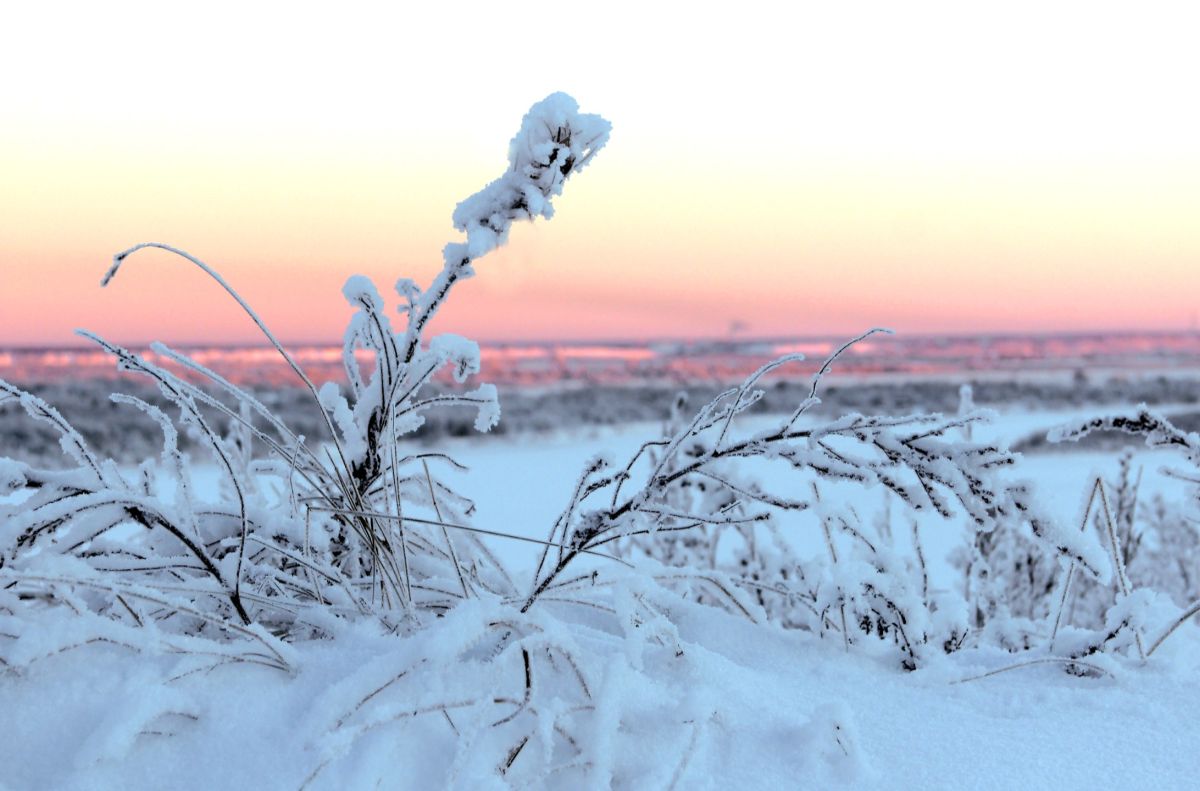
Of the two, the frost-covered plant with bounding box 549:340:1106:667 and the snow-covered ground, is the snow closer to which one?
the snow-covered ground

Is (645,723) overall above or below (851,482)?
below

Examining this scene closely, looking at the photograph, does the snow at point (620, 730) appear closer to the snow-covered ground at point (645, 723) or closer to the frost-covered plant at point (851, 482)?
the snow-covered ground at point (645, 723)

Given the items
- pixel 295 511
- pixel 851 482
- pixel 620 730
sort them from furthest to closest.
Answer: pixel 295 511, pixel 851 482, pixel 620 730

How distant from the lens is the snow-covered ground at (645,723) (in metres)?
0.99

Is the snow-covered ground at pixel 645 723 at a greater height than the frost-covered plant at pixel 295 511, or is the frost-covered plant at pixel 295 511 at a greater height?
the frost-covered plant at pixel 295 511

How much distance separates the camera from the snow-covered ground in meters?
0.99

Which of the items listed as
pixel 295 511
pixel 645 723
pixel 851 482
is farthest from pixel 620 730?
pixel 295 511

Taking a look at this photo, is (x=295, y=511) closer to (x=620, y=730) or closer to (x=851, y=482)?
(x=620, y=730)

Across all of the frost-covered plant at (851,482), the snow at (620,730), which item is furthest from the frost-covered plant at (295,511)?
the frost-covered plant at (851,482)

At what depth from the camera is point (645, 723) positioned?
3.54 feet

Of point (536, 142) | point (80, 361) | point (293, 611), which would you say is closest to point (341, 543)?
point (293, 611)

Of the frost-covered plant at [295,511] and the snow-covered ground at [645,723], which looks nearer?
the snow-covered ground at [645,723]

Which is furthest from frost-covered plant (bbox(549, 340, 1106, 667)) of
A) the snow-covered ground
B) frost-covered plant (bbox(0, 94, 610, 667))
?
frost-covered plant (bbox(0, 94, 610, 667))

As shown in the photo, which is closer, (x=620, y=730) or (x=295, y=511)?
(x=620, y=730)
